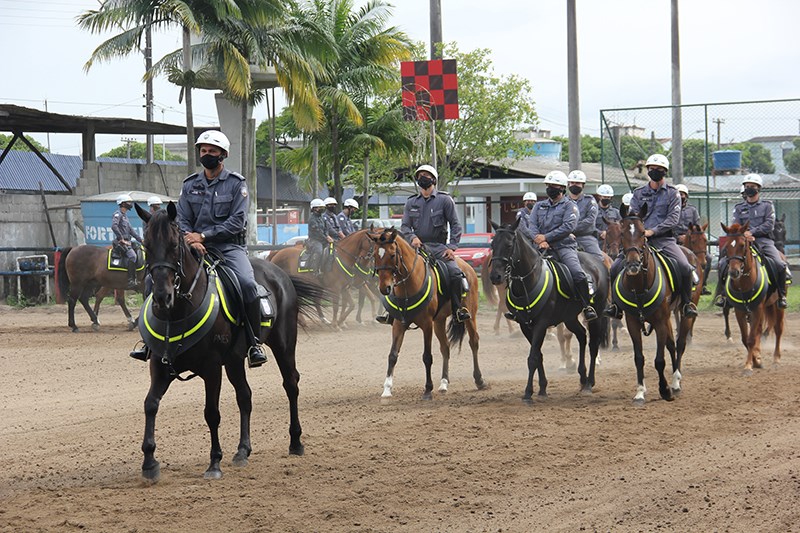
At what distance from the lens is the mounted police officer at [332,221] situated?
69.3 feet

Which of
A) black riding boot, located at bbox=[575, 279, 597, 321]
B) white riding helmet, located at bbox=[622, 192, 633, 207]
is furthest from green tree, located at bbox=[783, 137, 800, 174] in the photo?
black riding boot, located at bbox=[575, 279, 597, 321]

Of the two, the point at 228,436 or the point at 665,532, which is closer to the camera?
the point at 665,532

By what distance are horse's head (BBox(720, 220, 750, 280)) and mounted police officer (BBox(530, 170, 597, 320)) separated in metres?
2.63

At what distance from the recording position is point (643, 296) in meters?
11.6

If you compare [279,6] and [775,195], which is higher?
[279,6]

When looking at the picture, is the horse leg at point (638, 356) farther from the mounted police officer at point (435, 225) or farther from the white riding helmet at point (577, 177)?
the white riding helmet at point (577, 177)

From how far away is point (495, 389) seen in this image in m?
12.8

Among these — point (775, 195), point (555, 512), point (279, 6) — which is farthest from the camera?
point (279, 6)

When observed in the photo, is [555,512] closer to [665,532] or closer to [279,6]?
[665,532]

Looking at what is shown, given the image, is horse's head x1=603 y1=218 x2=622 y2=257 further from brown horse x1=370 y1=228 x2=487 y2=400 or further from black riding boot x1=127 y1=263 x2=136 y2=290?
black riding boot x1=127 y1=263 x2=136 y2=290

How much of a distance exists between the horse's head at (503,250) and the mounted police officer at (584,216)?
2915 mm

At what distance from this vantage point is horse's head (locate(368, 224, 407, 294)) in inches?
454

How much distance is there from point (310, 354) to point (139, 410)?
5332 millimetres

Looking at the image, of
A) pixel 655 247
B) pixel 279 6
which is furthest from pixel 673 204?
pixel 279 6
